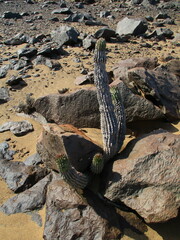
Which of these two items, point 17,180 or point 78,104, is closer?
point 17,180

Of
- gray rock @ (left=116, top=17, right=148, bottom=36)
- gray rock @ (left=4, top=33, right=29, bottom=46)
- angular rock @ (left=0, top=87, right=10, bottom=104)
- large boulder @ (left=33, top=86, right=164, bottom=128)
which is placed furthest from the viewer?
gray rock @ (left=116, top=17, right=148, bottom=36)

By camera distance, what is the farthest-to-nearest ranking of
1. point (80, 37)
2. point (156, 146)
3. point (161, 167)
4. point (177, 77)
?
point (80, 37) → point (177, 77) → point (156, 146) → point (161, 167)

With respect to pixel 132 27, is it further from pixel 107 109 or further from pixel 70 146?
pixel 70 146

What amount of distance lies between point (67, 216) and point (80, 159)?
1.04 meters

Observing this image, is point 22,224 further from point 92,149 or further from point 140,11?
point 140,11

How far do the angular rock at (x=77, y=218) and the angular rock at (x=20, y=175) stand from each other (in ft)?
2.96

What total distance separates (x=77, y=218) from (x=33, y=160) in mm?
2019

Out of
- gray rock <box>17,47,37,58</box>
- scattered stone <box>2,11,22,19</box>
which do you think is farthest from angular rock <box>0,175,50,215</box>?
scattered stone <box>2,11,22,19</box>

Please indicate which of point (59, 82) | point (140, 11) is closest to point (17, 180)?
point (59, 82)

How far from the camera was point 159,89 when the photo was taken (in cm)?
721

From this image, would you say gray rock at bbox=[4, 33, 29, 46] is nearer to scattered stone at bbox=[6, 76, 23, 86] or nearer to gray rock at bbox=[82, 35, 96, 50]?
gray rock at bbox=[82, 35, 96, 50]

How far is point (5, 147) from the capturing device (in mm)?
6617

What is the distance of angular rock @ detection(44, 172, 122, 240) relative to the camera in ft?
14.5

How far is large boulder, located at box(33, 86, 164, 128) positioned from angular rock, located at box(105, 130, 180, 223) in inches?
71.4
